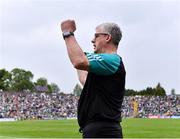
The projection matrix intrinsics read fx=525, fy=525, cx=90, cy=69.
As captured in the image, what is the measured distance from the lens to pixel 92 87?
196 inches

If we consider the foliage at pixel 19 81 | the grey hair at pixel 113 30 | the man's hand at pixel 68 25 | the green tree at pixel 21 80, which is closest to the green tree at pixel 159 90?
the foliage at pixel 19 81

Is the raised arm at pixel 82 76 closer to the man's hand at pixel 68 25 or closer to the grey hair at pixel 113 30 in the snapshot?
the grey hair at pixel 113 30

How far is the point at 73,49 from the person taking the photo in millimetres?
4688

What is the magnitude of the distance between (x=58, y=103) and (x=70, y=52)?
69129 millimetres

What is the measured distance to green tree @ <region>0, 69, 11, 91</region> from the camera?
138875 mm

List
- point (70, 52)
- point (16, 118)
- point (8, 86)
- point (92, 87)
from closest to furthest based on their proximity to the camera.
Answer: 1. point (70, 52)
2. point (92, 87)
3. point (16, 118)
4. point (8, 86)

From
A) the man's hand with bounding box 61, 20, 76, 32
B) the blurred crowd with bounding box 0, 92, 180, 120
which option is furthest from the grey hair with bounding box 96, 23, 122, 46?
the blurred crowd with bounding box 0, 92, 180, 120

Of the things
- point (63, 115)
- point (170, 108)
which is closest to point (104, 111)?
point (63, 115)

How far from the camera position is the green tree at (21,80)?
15050 cm

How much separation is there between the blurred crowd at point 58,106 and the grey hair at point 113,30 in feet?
189

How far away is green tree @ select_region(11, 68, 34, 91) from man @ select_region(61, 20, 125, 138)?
145 m

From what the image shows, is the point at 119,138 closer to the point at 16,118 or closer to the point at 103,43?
the point at 103,43

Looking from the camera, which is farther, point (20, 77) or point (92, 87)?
point (20, 77)

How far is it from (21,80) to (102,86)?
149278mm
